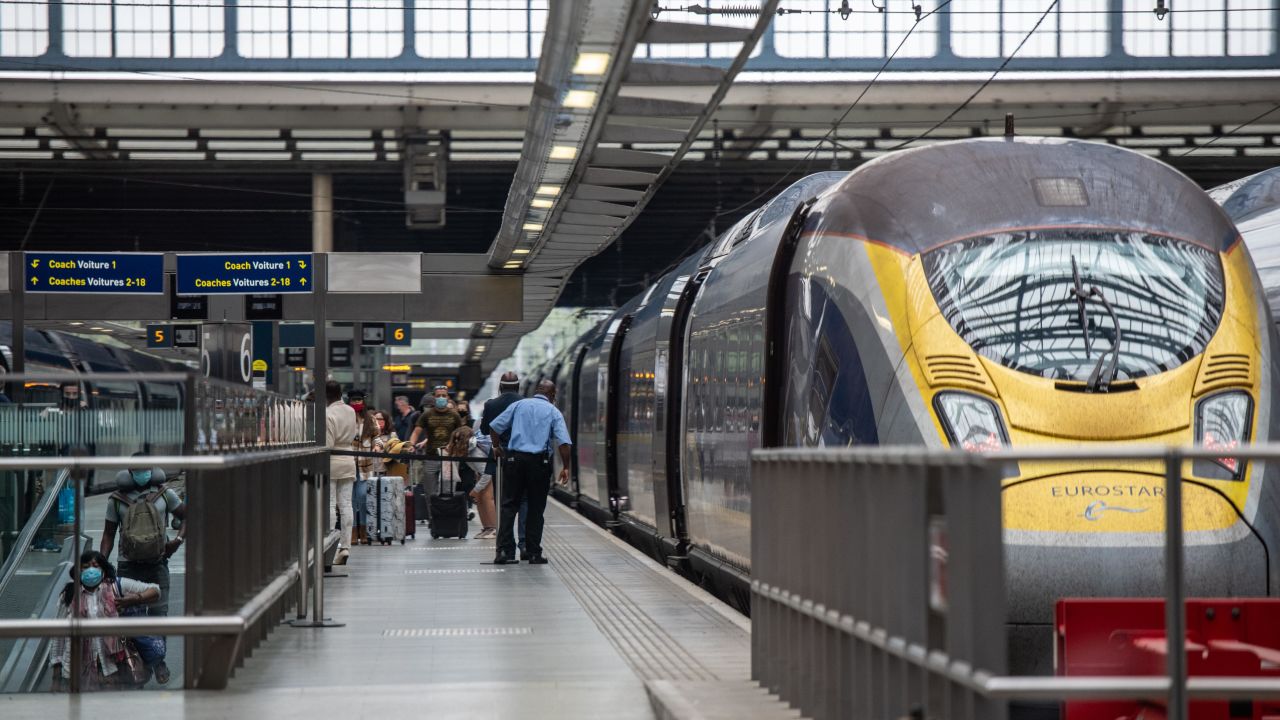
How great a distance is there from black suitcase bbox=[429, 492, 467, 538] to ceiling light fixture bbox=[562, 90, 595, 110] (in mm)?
8221

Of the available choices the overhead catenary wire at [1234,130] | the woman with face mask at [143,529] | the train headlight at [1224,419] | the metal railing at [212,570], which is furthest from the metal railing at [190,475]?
the overhead catenary wire at [1234,130]

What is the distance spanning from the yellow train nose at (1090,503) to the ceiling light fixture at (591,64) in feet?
15.5

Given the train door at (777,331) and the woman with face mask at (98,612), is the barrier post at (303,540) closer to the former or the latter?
the woman with face mask at (98,612)

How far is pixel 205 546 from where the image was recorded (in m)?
7.67

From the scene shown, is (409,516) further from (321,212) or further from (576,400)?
(321,212)

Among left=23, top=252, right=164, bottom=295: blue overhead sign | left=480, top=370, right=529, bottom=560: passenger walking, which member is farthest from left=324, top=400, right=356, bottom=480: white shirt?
left=23, top=252, right=164, bottom=295: blue overhead sign

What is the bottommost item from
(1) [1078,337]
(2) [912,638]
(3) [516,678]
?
(3) [516,678]

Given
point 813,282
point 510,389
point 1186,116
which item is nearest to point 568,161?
point 510,389

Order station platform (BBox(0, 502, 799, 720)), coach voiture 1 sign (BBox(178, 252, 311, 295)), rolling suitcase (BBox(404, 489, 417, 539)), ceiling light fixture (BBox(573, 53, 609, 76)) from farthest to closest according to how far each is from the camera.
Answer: rolling suitcase (BBox(404, 489, 417, 539)) < coach voiture 1 sign (BBox(178, 252, 311, 295)) < ceiling light fixture (BBox(573, 53, 609, 76)) < station platform (BBox(0, 502, 799, 720))

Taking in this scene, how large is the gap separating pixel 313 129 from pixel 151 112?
2.54 m

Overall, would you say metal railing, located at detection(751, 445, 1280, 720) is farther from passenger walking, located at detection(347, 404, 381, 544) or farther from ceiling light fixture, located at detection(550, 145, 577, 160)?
passenger walking, located at detection(347, 404, 381, 544)

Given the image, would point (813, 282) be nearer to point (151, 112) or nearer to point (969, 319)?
point (969, 319)

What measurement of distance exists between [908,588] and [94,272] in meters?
18.5

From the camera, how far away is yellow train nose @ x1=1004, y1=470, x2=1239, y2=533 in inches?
304
